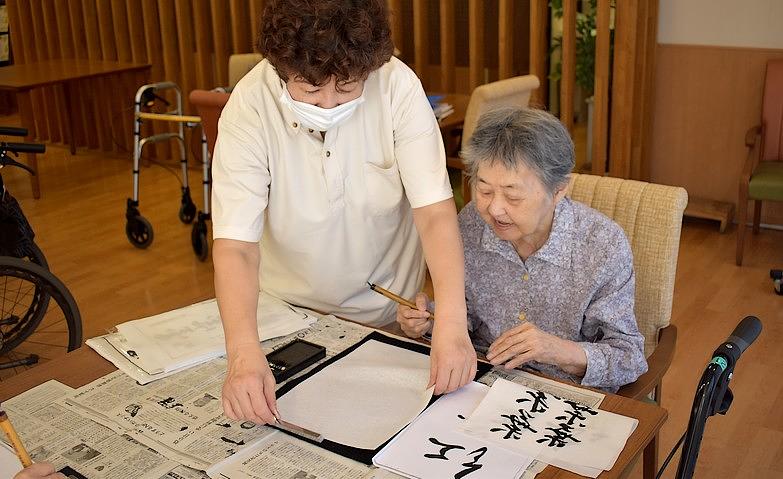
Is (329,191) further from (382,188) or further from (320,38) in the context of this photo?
(320,38)

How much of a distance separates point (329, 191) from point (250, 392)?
520mm

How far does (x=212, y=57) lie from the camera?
19.5ft

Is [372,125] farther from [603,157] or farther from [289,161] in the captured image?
[603,157]

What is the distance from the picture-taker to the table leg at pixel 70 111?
6470 millimetres

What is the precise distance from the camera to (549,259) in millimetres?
1755

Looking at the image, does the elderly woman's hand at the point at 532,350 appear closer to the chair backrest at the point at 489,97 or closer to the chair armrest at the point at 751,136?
the chair backrest at the point at 489,97

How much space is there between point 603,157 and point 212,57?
2.91 meters

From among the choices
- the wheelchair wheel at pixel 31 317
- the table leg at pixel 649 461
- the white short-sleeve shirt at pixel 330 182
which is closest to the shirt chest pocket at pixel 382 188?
the white short-sleeve shirt at pixel 330 182

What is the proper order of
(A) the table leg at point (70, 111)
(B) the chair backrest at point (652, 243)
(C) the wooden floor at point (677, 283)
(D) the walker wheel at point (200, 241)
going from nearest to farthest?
(B) the chair backrest at point (652, 243) → (C) the wooden floor at point (677, 283) → (D) the walker wheel at point (200, 241) → (A) the table leg at point (70, 111)

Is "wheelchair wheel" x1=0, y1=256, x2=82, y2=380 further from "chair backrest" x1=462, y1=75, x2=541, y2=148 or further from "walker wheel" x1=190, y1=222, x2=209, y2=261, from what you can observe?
"chair backrest" x1=462, y1=75, x2=541, y2=148

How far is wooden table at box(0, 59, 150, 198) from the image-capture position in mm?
5410

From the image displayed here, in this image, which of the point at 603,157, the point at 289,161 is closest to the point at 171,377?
the point at 289,161

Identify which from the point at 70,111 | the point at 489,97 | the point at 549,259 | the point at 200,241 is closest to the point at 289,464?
the point at 549,259

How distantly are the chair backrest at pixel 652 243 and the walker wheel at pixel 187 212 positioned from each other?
330 cm
